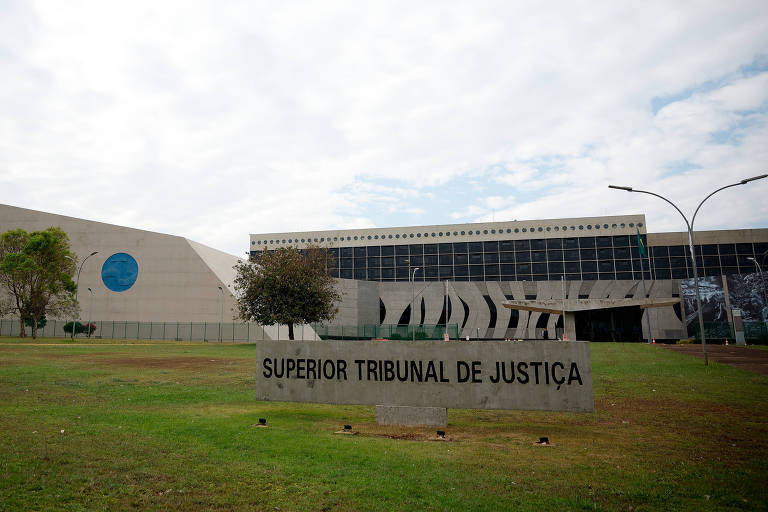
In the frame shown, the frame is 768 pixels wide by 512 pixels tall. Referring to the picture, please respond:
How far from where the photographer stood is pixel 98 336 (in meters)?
64.6

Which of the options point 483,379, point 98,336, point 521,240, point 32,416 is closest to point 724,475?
point 483,379

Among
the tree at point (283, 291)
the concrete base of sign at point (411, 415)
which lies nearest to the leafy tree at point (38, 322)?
the tree at point (283, 291)

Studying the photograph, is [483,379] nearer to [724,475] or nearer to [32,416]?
[724,475]

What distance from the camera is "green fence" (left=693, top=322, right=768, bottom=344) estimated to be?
50.4m

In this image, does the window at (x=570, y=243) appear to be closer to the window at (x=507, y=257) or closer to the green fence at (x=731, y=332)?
the window at (x=507, y=257)

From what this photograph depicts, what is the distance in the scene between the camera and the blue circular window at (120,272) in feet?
218

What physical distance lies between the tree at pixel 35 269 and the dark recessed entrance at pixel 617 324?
206 feet

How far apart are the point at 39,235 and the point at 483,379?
59427 millimetres

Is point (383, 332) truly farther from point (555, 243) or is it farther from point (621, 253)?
point (621, 253)

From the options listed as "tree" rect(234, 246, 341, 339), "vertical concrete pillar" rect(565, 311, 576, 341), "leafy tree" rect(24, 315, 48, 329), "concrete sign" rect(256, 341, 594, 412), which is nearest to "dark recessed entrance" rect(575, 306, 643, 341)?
"vertical concrete pillar" rect(565, 311, 576, 341)

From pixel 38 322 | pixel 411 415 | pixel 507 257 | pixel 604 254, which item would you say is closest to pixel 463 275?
pixel 507 257

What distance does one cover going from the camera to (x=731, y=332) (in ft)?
190

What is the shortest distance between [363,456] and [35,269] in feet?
192

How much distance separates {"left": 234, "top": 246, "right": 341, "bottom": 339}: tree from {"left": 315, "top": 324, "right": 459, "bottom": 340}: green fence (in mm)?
16229
